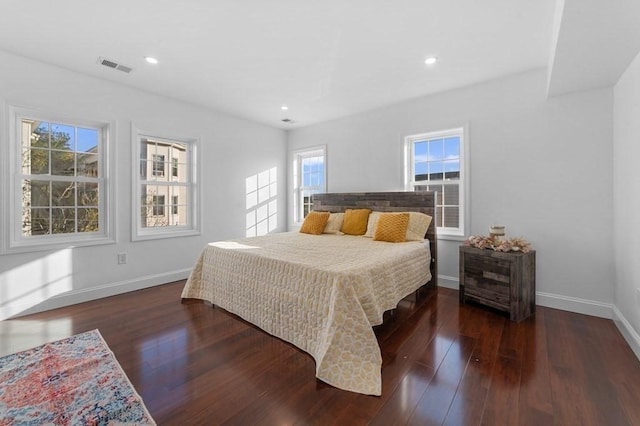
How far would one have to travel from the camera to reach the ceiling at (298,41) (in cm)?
206

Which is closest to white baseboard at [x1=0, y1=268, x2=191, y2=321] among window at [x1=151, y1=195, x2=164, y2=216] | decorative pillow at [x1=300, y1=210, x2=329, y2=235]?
window at [x1=151, y1=195, x2=164, y2=216]

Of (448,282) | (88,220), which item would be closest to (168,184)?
(88,220)

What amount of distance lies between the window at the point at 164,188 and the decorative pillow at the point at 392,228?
2669 millimetres

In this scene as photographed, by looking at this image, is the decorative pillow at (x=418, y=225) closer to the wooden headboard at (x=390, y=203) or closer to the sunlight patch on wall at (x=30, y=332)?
the wooden headboard at (x=390, y=203)

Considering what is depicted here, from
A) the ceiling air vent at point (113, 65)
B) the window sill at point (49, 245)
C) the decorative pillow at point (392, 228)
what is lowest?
the window sill at point (49, 245)

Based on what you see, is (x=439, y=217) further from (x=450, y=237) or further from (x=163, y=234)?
(x=163, y=234)

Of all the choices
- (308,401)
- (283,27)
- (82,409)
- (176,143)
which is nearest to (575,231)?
(308,401)

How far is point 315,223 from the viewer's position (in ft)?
13.3

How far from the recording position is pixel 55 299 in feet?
9.77

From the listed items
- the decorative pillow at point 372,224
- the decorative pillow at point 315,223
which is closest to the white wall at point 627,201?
the decorative pillow at point 372,224

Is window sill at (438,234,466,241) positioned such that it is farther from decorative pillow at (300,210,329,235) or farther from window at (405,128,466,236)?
decorative pillow at (300,210,329,235)

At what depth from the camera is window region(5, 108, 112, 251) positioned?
286 cm

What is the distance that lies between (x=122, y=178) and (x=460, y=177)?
13.7 feet

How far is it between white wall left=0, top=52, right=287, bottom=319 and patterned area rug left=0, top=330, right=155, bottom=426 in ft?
3.60
